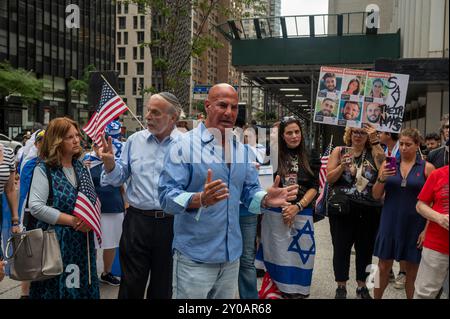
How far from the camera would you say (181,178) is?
2.61 metres

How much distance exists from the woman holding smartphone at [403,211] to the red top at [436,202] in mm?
850

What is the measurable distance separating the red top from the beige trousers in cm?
5

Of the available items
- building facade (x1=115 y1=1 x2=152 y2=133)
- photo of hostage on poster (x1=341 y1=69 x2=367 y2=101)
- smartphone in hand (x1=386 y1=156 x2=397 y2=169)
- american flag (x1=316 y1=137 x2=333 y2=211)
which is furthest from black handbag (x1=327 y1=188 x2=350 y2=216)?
building facade (x1=115 y1=1 x2=152 y2=133)

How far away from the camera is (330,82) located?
4.18 m

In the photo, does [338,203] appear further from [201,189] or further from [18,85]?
[18,85]

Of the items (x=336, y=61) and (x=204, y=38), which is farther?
(x=336, y=61)

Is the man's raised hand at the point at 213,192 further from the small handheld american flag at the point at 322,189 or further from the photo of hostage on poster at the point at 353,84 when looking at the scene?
the small handheld american flag at the point at 322,189

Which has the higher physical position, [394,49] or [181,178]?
[394,49]

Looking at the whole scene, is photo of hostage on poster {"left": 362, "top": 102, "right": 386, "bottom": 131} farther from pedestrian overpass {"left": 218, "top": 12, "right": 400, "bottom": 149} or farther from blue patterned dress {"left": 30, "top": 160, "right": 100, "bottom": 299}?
pedestrian overpass {"left": 218, "top": 12, "right": 400, "bottom": 149}

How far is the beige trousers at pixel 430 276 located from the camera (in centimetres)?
288

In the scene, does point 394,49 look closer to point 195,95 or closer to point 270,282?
point 195,95

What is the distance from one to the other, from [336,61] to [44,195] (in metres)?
12.3

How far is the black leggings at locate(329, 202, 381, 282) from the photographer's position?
4672mm

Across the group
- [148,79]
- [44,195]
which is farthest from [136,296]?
[148,79]
